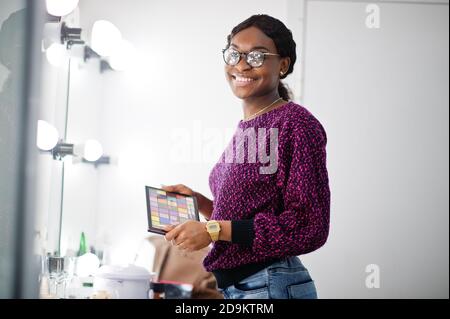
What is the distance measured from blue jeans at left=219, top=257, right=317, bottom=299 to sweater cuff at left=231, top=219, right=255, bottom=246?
63 millimetres

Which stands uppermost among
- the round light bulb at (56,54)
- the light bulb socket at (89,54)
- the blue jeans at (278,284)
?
the light bulb socket at (89,54)

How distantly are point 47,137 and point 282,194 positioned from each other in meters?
0.70

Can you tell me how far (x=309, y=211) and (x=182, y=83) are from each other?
2.24 feet

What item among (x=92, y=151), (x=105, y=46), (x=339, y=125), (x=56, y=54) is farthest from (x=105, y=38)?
(x=339, y=125)

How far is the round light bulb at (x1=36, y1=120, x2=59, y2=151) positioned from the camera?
3.92 ft

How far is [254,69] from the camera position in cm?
81

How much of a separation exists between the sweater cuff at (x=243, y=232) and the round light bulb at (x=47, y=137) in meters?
0.62

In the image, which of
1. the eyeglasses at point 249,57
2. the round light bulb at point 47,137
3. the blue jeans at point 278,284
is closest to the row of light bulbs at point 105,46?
the round light bulb at point 47,137

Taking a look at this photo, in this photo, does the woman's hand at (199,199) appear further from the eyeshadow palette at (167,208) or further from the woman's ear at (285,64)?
the woman's ear at (285,64)

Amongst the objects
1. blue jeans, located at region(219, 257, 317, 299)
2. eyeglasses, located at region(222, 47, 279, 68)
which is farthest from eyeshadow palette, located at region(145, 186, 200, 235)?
eyeglasses, located at region(222, 47, 279, 68)

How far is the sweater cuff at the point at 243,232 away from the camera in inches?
29.2

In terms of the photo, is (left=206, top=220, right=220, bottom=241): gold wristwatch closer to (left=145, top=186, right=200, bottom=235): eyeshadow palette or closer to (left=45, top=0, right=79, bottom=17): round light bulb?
(left=145, top=186, right=200, bottom=235): eyeshadow palette

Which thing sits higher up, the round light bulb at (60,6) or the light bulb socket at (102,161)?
the round light bulb at (60,6)

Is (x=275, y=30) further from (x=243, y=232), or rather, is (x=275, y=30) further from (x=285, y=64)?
(x=243, y=232)
